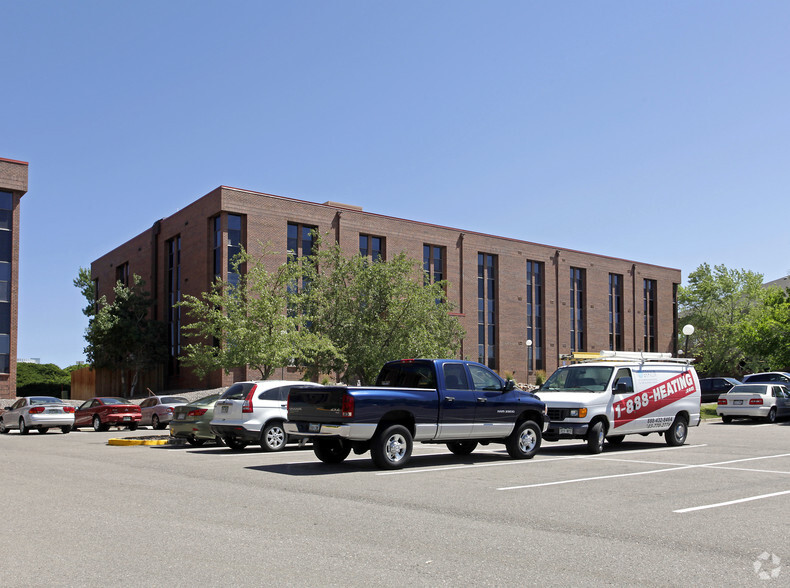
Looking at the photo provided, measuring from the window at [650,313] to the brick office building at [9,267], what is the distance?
51.7m

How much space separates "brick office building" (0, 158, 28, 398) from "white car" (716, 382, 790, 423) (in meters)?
36.3

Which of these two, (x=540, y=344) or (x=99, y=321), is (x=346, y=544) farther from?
(x=540, y=344)

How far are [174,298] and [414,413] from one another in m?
41.4

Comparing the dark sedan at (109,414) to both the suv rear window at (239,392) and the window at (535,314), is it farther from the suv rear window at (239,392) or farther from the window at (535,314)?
the window at (535,314)

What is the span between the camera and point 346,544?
7.34m

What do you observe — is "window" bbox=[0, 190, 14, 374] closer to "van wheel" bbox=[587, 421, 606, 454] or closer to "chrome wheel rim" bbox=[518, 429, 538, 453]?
"chrome wheel rim" bbox=[518, 429, 538, 453]

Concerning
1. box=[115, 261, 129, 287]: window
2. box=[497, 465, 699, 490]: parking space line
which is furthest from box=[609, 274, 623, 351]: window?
box=[497, 465, 699, 490]: parking space line

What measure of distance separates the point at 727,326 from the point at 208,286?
4768 centimetres

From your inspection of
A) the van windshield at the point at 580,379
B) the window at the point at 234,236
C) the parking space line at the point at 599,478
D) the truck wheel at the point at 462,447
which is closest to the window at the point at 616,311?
the window at the point at 234,236

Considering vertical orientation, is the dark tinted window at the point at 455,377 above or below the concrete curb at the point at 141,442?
above

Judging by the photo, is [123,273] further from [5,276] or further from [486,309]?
[486,309]

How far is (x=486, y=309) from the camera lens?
58562 millimetres

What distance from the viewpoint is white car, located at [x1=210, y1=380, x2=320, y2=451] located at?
1770 cm

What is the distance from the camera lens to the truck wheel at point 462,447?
16.5m
